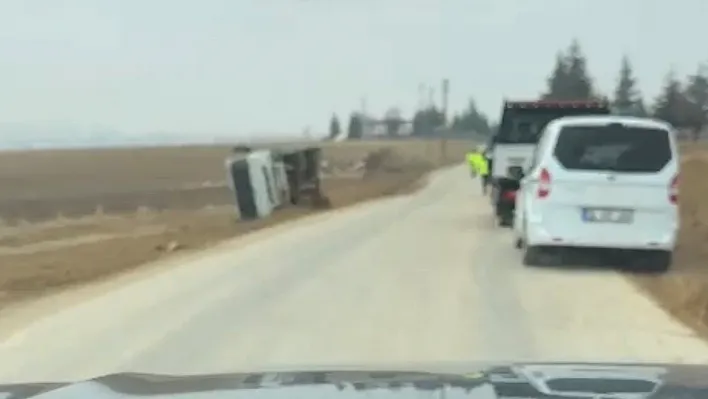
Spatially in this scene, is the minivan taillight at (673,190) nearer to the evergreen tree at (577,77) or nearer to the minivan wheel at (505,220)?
the minivan wheel at (505,220)

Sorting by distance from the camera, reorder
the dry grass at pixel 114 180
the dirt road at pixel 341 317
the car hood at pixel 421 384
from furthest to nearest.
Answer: the dry grass at pixel 114 180 → the dirt road at pixel 341 317 → the car hood at pixel 421 384

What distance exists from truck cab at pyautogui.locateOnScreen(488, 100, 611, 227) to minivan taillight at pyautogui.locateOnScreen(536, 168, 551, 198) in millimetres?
8020

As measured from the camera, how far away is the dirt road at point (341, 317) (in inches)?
446

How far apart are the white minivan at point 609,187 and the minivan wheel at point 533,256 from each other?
618 millimetres

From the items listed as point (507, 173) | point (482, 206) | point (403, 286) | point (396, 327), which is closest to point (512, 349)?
point (396, 327)

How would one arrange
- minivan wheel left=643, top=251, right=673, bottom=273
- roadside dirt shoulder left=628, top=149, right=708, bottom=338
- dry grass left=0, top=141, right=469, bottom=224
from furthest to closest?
dry grass left=0, top=141, right=469, bottom=224, minivan wheel left=643, top=251, right=673, bottom=273, roadside dirt shoulder left=628, top=149, right=708, bottom=338

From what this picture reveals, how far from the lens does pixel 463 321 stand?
13523 mm

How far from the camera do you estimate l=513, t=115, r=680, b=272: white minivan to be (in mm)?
17953

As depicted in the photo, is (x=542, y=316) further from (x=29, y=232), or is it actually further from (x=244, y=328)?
(x=29, y=232)

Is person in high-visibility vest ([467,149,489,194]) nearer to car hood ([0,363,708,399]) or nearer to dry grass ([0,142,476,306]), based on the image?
dry grass ([0,142,476,306])

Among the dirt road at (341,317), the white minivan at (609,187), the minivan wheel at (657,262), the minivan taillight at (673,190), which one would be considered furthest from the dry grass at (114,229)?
the minivan taillight at (673,190)

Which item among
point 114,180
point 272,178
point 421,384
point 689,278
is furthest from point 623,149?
point 114,180

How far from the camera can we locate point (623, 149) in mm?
18016

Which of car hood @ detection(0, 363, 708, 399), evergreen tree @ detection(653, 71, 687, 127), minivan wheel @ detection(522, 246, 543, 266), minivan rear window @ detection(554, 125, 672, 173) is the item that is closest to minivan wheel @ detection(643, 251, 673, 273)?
minivan rear window @ detection(554, 125, 672, 173)
